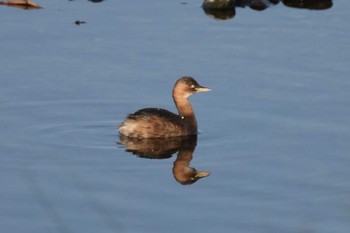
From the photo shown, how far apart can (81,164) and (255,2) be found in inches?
264

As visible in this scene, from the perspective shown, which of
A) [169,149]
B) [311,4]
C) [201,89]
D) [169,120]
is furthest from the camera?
[311,4]

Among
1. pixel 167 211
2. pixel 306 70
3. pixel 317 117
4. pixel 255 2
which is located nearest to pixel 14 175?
pixel 167 211

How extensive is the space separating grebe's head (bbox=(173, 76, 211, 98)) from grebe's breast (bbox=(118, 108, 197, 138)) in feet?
0.97

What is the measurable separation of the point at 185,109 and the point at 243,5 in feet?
15.1

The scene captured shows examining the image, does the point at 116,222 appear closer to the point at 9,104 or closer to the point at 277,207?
the point at 277,207

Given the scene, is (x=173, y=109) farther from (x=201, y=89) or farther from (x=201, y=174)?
(x=201, y=174)

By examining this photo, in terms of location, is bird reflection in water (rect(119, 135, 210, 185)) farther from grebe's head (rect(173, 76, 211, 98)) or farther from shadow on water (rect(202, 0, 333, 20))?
shadow on water (rect(202, 0, 333, 20))

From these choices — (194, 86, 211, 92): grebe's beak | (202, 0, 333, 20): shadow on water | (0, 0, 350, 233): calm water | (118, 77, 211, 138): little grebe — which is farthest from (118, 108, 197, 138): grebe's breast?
(202, 0, 333, 20): shadow on water

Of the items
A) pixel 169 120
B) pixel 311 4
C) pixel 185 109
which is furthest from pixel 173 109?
pixel 311 4

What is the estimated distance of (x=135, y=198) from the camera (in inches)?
460

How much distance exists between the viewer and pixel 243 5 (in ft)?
62.6

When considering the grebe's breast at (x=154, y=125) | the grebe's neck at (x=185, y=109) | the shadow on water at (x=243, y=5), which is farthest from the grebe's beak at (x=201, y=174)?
the shadow on water at (x=243, y=5)

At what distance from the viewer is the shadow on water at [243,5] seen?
738 inches

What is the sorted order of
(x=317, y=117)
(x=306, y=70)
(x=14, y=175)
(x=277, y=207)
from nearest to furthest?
(x=277, y=207)
(x=14, y=175)
(x=317, y=117)
(x=306, y=70)
